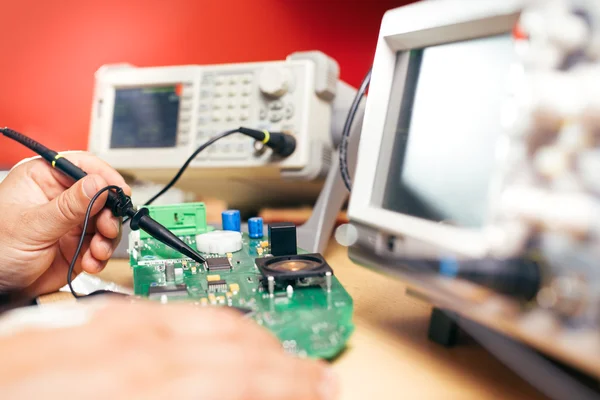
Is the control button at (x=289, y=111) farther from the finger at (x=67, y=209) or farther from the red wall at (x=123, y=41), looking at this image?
the red wall at (x=123, y=41)

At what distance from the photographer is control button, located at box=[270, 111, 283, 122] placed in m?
0.87

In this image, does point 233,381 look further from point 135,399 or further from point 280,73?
point 280,73

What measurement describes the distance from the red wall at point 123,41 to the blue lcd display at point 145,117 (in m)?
0.60

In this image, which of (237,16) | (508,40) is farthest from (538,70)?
(237,16)

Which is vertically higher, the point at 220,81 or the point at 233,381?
the point at 220,81

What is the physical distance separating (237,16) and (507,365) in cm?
140

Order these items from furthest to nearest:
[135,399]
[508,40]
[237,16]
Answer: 1. [237,16]
2. [508,40]
3. [135,399]

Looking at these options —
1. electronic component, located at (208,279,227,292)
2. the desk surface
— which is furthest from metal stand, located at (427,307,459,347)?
electronic component, located at (208,279,227,292)

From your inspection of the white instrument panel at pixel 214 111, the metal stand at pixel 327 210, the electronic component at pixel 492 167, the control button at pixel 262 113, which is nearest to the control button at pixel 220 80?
the white instrument panel at pixel 214 111

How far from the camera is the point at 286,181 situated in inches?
35.1

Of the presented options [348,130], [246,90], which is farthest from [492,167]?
[246,90]

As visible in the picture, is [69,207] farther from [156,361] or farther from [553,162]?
[553,162]

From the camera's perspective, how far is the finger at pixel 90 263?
2.19ft

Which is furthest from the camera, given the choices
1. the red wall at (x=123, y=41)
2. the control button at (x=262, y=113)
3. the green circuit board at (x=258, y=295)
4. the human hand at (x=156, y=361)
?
the red wall at (x=123, y=41)
